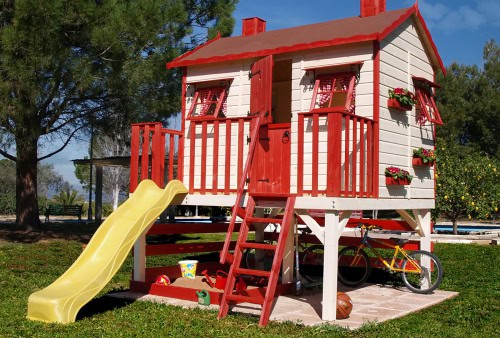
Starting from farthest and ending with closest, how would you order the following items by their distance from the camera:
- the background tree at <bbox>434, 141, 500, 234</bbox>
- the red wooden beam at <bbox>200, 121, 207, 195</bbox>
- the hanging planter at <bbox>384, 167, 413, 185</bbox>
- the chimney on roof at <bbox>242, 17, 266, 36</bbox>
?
the background tree at <bbox>434, 141, 500, 234</bbox>
the chimney on roof at <bbox>242, 17, 266, 36</bbox>
the red wooden beam at <bbox>200, 121, 207, 195</bbox>
the hanging planter at <bbox>384, 167, 413, 185</bbox>

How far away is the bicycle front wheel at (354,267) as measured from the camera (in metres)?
10.6

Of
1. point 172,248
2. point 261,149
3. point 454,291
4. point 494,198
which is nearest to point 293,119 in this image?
point 261,149

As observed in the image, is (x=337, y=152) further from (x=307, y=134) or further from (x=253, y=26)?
(x=253, y=26)

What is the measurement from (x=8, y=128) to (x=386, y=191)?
1195 centimetres

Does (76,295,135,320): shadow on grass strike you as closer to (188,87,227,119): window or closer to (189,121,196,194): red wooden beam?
(189,121,196,194): red wooden beam

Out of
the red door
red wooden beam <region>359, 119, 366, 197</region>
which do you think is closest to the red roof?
the red door

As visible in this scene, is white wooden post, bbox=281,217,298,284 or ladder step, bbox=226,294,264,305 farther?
white wooden post, bbox=281,217,298,284

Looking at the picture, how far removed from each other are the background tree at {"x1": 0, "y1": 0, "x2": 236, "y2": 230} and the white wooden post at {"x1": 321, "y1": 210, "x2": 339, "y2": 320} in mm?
10206

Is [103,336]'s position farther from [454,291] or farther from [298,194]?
[454,291]

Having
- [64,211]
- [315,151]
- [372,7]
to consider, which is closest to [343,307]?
[315,151]

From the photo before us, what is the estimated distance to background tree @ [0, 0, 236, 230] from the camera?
16.0 m

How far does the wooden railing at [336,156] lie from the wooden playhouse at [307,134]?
0.02 meters

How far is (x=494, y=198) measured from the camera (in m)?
23.3

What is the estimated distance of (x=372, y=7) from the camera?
1090 cm
